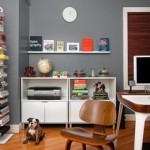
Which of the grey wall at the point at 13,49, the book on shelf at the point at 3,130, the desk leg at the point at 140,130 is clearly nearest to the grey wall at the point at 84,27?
the grey wall at the point at 13,49

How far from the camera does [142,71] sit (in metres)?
2.78

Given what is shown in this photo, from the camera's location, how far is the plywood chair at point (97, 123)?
1756 mm

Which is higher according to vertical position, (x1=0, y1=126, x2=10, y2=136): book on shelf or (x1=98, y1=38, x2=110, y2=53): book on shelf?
(x1=98, y1=38, x2=110, y2=53): book on shelf

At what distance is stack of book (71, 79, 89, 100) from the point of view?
3412mm

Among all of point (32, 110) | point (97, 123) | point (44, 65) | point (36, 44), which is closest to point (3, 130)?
point (32, 110)

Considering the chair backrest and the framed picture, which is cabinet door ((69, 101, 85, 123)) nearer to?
the framed picture

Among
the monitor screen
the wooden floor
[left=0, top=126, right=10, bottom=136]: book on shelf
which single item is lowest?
the wooden floor

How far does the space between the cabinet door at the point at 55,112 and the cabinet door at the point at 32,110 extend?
8 centimetres

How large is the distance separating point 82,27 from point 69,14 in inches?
13.0

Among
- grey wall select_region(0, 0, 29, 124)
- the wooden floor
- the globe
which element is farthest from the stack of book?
grey wall select_region(0, 0, 29, 124)

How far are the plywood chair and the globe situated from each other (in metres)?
1.59

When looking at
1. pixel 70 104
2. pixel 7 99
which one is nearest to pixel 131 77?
pixel 70 104

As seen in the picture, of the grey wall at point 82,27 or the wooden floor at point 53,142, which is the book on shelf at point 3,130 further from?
the grey wall at point 82,27

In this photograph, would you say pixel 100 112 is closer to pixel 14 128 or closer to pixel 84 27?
pixel 14 128
